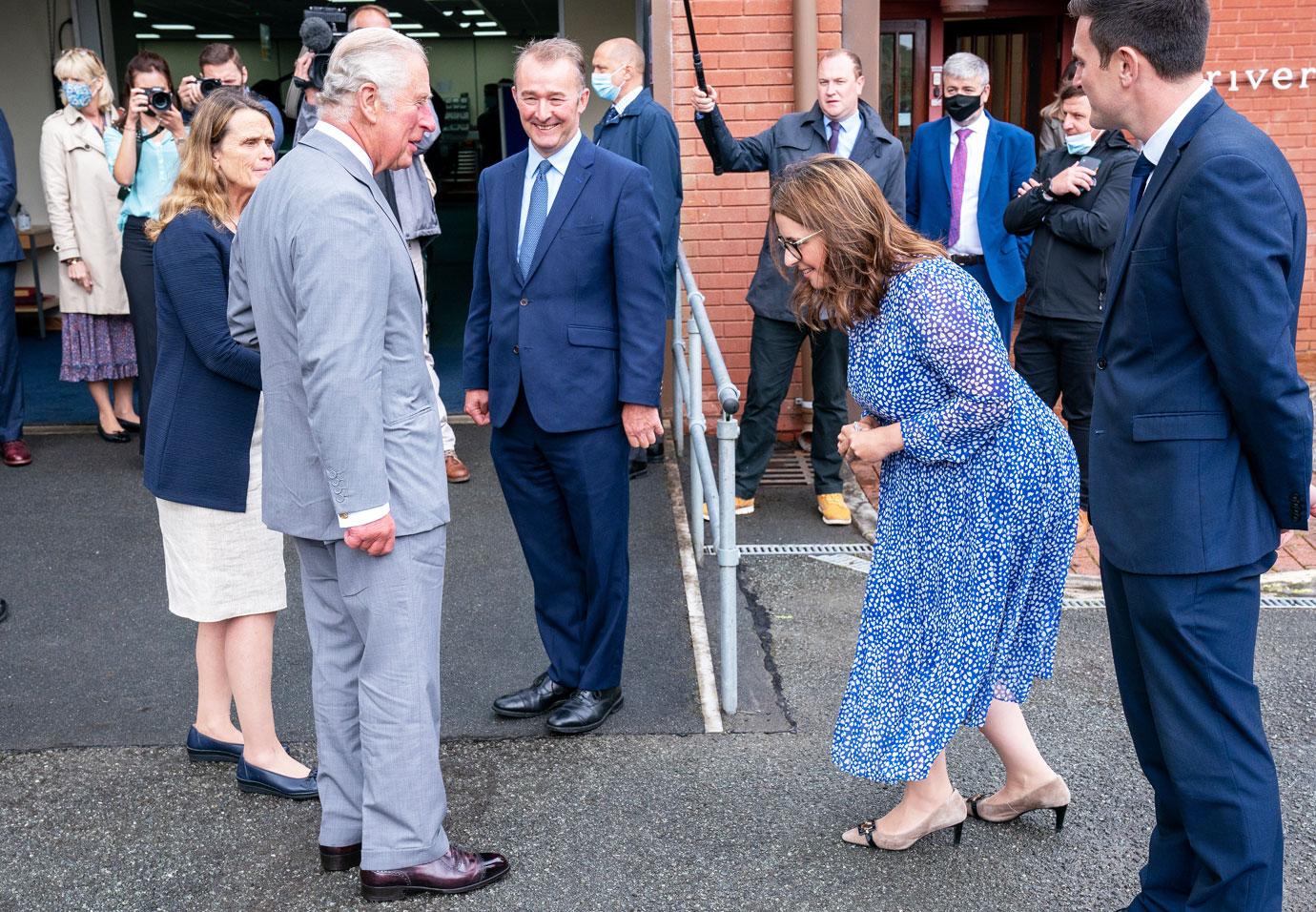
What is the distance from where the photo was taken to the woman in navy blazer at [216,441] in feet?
11.4

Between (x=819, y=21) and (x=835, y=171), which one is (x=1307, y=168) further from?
(x=835, y=171)

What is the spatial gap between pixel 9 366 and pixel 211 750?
3.66m

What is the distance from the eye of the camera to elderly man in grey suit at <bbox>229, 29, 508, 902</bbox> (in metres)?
2.84

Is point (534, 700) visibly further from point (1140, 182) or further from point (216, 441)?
point (1140, 182)

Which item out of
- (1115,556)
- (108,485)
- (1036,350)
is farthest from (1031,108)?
(1115,556)

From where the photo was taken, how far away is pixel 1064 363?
18.6ft

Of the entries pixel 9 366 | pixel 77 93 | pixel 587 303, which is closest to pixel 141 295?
pixel 9 366

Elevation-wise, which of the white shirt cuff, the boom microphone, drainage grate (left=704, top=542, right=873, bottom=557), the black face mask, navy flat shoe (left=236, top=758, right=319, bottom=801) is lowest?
navy flat shoe (left=236, top=758, right=319, bottom=801)

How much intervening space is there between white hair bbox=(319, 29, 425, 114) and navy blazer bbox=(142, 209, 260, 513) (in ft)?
2.43

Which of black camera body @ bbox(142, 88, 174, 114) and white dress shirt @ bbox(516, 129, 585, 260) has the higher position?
black camera body @ bbox(142, 88, 174, 114)

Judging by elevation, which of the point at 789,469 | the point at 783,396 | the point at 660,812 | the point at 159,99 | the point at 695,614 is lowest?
the point at 660,812

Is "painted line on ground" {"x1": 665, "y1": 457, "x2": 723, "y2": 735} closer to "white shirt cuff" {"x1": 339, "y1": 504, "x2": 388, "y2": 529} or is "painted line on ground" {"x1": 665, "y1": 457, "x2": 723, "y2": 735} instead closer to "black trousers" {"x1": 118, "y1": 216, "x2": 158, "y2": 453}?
"white shirt cuff" {"x1": 339, "y1": 504, "x2": 388, "y2": 529}

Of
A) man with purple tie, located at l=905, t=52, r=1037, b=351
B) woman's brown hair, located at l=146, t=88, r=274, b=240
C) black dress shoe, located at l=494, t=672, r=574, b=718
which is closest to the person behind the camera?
woman's brown hair, located at l=146, t=88, r=274, b=240

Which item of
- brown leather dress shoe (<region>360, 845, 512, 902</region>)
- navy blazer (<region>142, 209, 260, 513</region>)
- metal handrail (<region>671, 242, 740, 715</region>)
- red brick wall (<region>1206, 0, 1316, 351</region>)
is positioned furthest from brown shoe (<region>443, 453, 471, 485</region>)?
red brick wall (<region>1206, 0, 1316, 351</region>)
